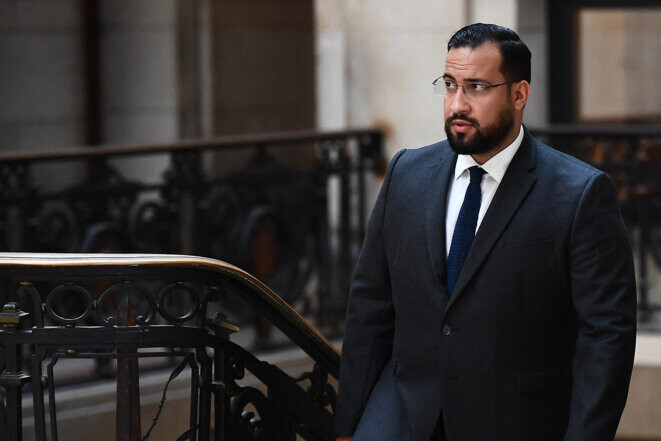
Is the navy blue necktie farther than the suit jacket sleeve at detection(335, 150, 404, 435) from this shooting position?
No

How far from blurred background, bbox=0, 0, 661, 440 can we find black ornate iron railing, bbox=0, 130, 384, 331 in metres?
0.01

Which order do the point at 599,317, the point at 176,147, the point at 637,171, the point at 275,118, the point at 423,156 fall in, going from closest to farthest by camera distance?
the point at 599,317
the point at 423,156
the point at 176,147
the point at 637,171
the point at 275,118

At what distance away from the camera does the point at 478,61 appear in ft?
10.2

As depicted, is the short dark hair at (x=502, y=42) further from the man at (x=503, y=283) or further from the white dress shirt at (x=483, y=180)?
the white dress shirt at (x=483, y=180)

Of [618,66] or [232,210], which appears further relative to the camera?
[618,66]

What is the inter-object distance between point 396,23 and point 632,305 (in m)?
5.61

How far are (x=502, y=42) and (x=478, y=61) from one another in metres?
0.08

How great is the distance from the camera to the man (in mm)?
3094

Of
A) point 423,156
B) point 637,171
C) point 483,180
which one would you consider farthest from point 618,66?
point 483,180

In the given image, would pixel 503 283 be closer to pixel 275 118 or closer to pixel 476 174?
pixel 476 174

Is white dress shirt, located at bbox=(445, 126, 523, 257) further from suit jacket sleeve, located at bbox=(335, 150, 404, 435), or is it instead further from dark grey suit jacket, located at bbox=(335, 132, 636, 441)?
suit jacket sleeve, located at bbox=(335, 150, 404, 435)

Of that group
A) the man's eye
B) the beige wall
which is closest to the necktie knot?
the man's eye

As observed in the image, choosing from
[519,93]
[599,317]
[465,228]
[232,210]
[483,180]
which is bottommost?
[232,210]

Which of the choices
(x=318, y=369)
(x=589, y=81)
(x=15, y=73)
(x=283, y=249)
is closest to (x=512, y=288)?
(x=318, y=369)
